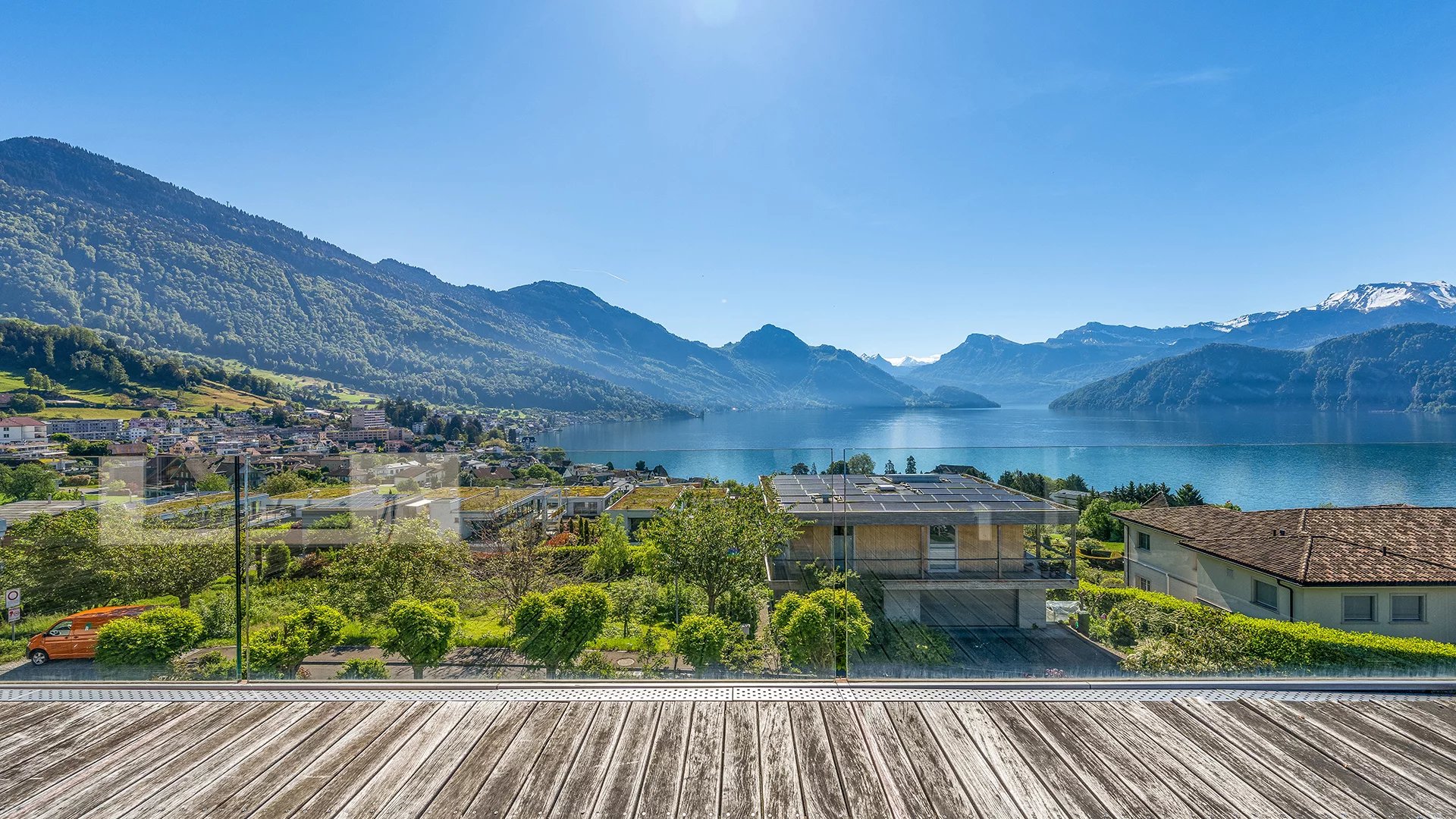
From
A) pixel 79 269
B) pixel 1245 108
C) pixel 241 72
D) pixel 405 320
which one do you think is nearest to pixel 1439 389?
pixel 1245 108

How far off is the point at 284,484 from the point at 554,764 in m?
2.83

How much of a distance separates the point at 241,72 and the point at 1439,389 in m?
101

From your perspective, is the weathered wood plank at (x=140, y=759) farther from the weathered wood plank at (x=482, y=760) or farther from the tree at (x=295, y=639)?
the weathered wood plank at (x=482, y=760)

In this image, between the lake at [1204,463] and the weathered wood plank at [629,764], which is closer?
the weathered wood plank at [629,764]

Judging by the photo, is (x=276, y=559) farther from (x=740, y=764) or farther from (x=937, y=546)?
(x=937, y=546)

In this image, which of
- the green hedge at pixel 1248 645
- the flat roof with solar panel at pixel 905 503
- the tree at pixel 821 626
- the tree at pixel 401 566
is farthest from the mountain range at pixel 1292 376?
the tree at pixel 401 566

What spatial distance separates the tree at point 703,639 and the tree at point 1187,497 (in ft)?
10.3

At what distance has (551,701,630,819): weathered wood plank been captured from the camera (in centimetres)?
161

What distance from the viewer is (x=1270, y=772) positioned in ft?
5.91

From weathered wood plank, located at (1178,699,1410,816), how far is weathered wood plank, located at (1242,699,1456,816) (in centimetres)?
4

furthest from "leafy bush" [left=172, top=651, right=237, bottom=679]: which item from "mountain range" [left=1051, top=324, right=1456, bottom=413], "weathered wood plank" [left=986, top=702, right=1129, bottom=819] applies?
"mountain range" [left=1051, top=324, right=1456, bottom=413]

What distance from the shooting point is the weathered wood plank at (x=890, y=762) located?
1623 mm

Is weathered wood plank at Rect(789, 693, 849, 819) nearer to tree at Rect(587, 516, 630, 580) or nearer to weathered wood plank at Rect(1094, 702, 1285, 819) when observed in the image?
weathered wood plank at Rect(1094, 702, 1285, 819)

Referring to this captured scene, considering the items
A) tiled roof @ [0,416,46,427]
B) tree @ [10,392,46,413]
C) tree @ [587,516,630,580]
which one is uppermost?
tree @ [10,392,46,413]
